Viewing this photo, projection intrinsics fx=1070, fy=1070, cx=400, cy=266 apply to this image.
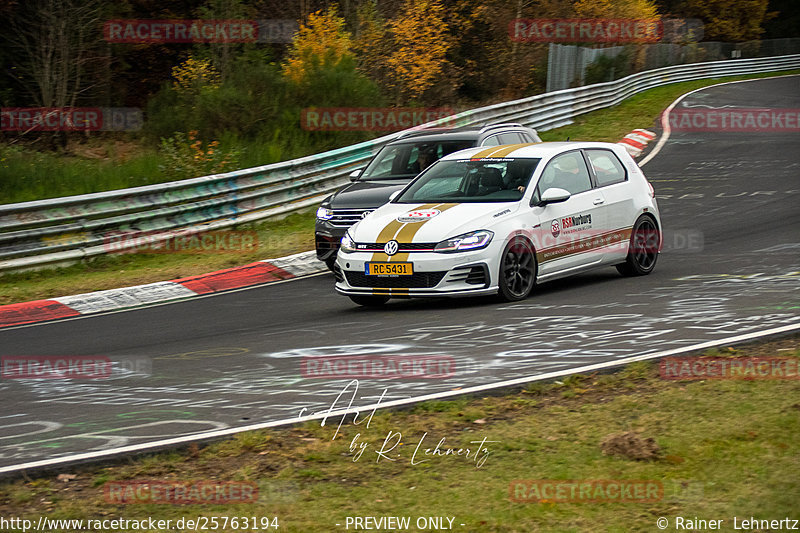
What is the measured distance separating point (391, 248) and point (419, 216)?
50 centimetres

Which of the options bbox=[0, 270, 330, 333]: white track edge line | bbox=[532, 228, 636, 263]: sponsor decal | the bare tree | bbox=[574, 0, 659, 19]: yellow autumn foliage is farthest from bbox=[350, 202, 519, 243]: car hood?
bbox=[574, 0, 659, 19]: yellow autumn foliage

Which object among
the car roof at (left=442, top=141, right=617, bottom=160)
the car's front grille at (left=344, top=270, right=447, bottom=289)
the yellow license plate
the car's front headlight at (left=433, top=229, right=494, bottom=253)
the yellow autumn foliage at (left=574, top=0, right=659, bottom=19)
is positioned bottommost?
the car's front grille at (left=344, top=270, right=447, bottom=289)

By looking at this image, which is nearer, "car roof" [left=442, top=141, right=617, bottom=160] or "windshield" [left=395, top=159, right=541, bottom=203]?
"windshield" [left=395, top=159, right=541, bottom=203]

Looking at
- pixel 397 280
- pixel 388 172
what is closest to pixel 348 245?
pixel 397 280

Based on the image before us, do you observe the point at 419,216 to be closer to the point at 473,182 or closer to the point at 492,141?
the point at 473,182

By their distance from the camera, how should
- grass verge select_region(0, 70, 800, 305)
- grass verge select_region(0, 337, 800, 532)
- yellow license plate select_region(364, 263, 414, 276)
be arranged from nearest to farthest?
grass verge select_region(0, 337, 800, 532) < yellow license plate select_region(364, 263, 414, 276) < grass verge select_region(0, 70, 800, 305)

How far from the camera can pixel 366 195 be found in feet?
44.4

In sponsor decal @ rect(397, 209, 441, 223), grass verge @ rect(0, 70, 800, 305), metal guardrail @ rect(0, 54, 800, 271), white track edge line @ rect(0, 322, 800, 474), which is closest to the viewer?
white track edge line @ rect(0, 322, 800, 474)

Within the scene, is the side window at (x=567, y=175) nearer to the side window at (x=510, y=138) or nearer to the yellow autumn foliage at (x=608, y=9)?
the side window at (x=510, y=138)

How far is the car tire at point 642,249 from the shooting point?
12.2m

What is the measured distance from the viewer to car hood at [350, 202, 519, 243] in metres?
10.6

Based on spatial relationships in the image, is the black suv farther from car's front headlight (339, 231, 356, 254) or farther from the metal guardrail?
the metal guardrail

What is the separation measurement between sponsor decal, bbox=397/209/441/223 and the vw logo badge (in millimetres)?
338

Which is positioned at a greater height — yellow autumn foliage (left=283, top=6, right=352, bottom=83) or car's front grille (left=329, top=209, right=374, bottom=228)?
yellow autumn foliage (left=283, top=6, right=352, bottom=83)
